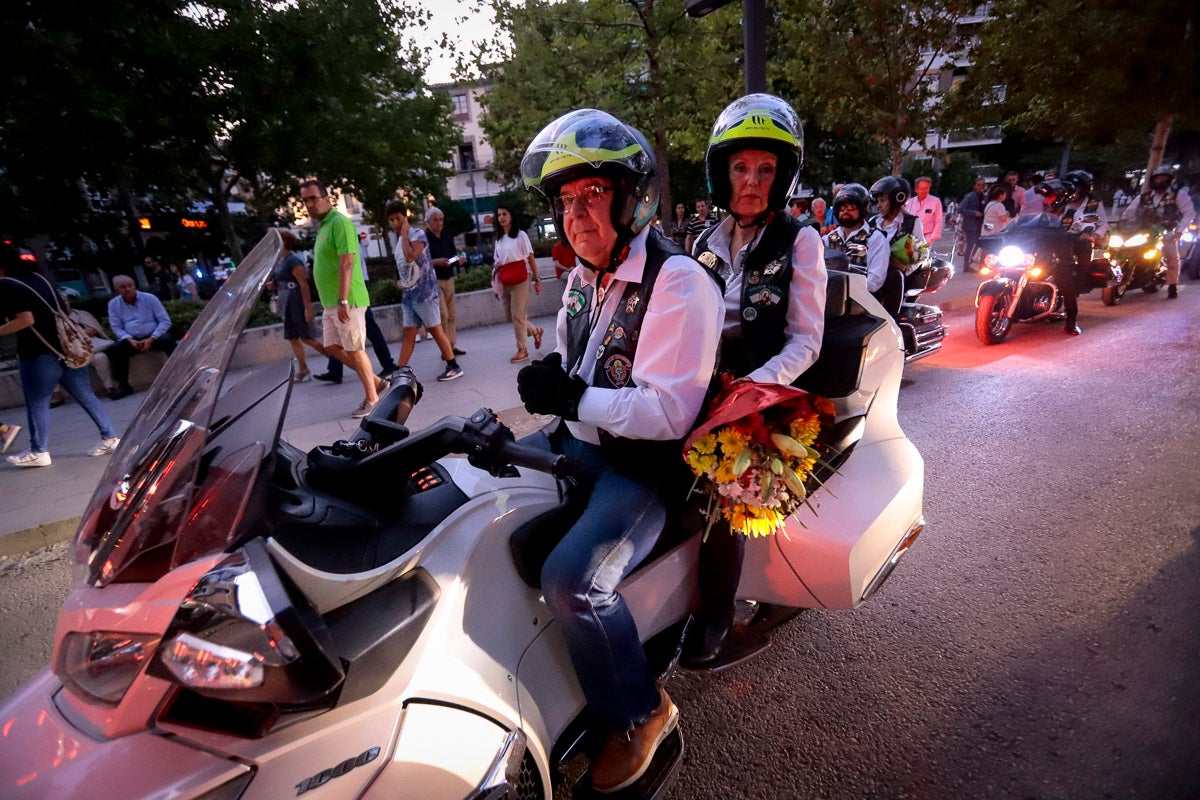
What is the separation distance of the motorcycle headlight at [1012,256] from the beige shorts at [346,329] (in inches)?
285

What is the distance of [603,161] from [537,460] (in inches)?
35.9

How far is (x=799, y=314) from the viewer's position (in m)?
2.60

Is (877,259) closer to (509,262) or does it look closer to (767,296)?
(767,296)

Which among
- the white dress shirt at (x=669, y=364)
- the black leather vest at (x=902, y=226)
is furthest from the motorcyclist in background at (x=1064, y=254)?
the white dress shirt at (x=669, y=364)

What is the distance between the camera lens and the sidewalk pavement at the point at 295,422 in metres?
4.52

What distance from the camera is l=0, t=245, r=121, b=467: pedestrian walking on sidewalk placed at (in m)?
5.18

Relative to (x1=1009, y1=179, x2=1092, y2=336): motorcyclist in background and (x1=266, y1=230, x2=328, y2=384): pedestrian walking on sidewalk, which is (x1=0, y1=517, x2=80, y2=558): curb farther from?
(x1=1009, y1=179, x2=1092, y2=336): motorcyclist in background

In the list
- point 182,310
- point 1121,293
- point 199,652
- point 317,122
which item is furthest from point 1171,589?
point 317,122

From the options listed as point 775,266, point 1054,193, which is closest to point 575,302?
point 775,266

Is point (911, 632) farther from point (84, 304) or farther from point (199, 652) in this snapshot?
point (84, 304)

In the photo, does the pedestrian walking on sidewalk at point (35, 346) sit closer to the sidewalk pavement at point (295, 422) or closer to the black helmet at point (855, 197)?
the sidewalk pavement at point (295, 422)

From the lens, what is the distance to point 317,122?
13203mm

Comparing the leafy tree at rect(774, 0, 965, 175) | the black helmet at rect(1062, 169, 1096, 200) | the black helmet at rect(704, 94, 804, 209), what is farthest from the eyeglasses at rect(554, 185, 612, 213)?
the leafy tree at rect(774, 0, 965, 175)

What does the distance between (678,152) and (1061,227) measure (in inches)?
320
